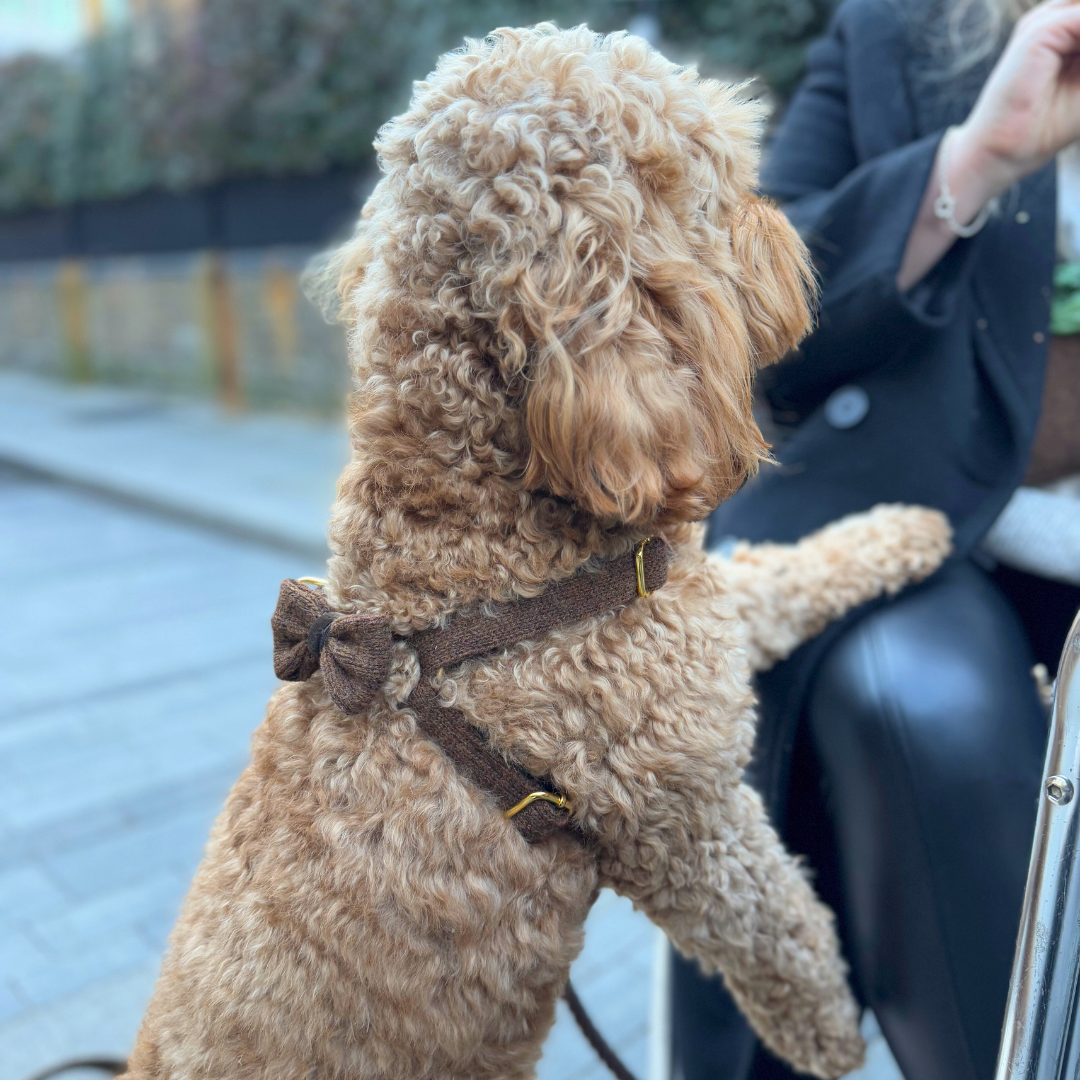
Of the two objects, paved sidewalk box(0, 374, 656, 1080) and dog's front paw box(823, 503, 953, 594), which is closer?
dog's front paw box(823, 503, 953, 594)

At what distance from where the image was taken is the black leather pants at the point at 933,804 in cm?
143

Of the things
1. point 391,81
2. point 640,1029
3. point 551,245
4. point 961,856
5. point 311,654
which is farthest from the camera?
point 391,81

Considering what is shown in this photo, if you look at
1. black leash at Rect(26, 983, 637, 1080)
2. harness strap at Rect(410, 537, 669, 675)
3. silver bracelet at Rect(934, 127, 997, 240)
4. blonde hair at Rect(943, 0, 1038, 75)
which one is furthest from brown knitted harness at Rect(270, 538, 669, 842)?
blonde hair at Rect(943, 0, 1038, 75)

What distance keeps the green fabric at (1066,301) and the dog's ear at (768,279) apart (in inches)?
26.1

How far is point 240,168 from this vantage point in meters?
9.38

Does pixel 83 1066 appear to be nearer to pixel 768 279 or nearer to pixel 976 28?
pixel 768 279

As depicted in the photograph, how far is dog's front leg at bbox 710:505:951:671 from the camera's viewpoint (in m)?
1.58

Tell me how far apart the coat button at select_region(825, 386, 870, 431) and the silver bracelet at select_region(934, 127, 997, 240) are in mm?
281

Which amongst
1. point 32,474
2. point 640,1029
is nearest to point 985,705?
point 640,1029

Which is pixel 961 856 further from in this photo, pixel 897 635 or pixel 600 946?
pixel 600 946

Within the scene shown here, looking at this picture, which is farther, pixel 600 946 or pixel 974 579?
pixel 600 946

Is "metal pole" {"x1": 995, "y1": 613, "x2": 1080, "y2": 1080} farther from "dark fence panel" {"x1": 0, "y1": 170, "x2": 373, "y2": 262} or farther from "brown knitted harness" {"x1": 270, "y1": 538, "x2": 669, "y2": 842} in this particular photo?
"dark fence panel" {"x1": 0, "y1": 170, "x2": 373, "y2": 262}

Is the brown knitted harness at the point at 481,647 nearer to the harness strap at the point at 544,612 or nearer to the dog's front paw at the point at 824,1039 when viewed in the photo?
the harness strap at the point at 544,612

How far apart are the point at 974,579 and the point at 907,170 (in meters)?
0.64
